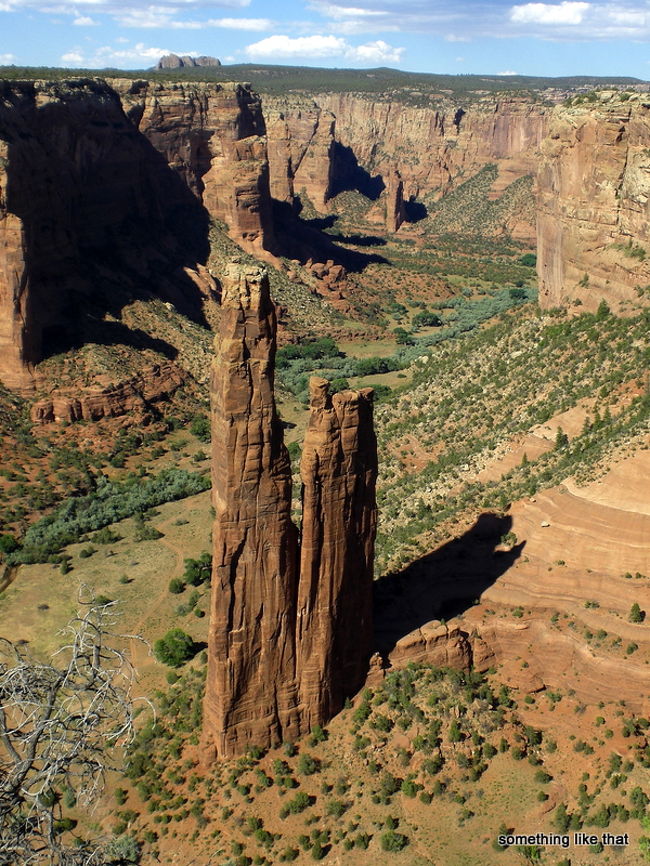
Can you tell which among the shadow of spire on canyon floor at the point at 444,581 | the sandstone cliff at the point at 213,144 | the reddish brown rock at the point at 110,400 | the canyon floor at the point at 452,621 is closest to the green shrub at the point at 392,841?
the canyon floor at the point at 452,621

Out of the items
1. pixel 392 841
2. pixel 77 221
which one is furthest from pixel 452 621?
pixel 77 221

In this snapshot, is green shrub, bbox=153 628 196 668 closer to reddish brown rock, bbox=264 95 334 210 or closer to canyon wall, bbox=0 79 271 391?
canyon wall, bbox=0 79 271 391

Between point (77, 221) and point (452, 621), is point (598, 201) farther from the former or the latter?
point (77, 221)

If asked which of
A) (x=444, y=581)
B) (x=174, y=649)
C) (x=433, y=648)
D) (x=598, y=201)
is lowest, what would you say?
(x=174, y=649)

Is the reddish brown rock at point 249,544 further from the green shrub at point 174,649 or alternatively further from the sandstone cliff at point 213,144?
the sandstone cliff at point 213,144

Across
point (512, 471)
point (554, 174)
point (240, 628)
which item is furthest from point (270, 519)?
point (554, 174)

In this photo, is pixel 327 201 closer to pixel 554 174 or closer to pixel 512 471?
pixel 554 174
